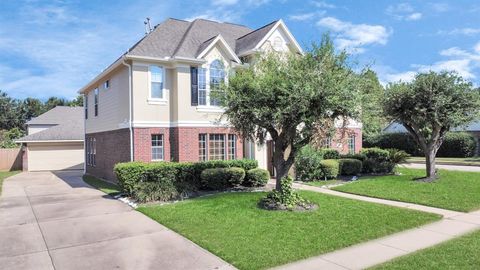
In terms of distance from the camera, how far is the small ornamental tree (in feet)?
50.6

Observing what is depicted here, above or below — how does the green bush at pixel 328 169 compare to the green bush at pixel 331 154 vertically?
below

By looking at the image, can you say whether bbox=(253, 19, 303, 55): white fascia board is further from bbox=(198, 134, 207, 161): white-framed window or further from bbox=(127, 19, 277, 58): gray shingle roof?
bbox=(198, 134, 207, 161): white-framed window

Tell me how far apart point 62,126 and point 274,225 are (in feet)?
97.3

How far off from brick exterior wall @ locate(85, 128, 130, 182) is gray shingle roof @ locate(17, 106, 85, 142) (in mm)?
7995

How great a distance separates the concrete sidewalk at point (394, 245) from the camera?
6.70 meters

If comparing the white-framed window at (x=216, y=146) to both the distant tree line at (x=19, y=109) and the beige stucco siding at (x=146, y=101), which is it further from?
the distant tree line at (x=19, y=109)

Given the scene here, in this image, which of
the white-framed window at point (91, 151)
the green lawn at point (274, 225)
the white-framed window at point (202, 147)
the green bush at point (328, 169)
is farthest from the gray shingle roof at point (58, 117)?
the green lawn at point (274, 225)

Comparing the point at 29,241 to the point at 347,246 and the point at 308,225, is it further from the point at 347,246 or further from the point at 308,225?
the point at 347,246

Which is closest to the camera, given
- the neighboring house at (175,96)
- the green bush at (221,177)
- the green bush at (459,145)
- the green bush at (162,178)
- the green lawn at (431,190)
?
the green lawn at (431,190)

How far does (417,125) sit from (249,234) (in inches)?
443

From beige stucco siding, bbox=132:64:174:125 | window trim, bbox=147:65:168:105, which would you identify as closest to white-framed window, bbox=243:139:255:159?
beige stucco siding, bbox=132:64:174:125

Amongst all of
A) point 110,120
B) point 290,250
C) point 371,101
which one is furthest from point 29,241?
point 110,120

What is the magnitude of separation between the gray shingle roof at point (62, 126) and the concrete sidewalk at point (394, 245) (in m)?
29.4

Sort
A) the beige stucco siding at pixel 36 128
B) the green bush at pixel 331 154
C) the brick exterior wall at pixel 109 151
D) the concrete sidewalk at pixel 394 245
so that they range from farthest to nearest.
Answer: the beige stucco siding at pixel 36 128 < the green bush at pixel 331 154 < the brick exterior wall at pixel 109 151 < the concrete sidewalk at pixel 394 245
